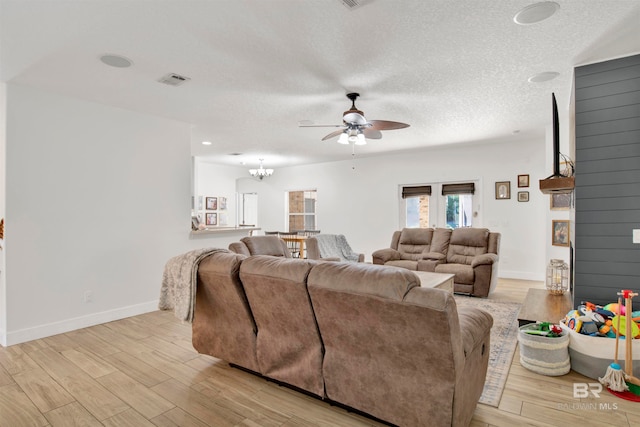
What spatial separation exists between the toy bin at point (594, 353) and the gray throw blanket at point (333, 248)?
3936 millimetres

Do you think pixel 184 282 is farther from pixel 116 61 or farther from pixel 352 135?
pixel 352 135

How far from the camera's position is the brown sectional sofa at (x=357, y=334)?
65.1 inches

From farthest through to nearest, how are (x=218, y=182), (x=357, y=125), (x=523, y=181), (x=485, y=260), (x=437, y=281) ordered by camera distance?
(x=218, y=182), (x=523, y=181), (x=485, y=260), (x=437, y=281), (x=357, y=125)

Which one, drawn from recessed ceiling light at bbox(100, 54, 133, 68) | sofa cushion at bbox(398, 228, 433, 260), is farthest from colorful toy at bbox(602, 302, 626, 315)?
recessed ceiling light at bbox(100, 54, 133, 68)

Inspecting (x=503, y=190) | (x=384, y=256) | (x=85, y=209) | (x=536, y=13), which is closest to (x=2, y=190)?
(x=85, y=209)

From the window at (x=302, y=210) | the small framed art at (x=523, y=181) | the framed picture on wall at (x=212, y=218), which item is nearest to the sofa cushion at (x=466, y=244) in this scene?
the small framed art at (x=523, y=181)

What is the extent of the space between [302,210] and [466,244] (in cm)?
478

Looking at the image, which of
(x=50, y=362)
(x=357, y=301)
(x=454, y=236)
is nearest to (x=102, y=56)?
(x=50, y=362)

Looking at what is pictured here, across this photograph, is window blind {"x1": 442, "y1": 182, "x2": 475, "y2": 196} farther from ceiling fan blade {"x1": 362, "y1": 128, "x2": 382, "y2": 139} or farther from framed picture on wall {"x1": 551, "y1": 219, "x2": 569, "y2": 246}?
ceiling fan blade {"x1": 362, "y1": 128, "x2": 382, "y2": 139}

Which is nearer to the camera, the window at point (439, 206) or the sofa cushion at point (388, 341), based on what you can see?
the sofa cushion at point (388, 341)

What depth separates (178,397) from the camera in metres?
2.32

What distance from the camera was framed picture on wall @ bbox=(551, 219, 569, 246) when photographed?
511 cm

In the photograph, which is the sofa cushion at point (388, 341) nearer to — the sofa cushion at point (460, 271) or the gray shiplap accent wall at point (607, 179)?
the gray shiplap accent wall at point (607, 179)

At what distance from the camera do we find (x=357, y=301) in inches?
69.6
